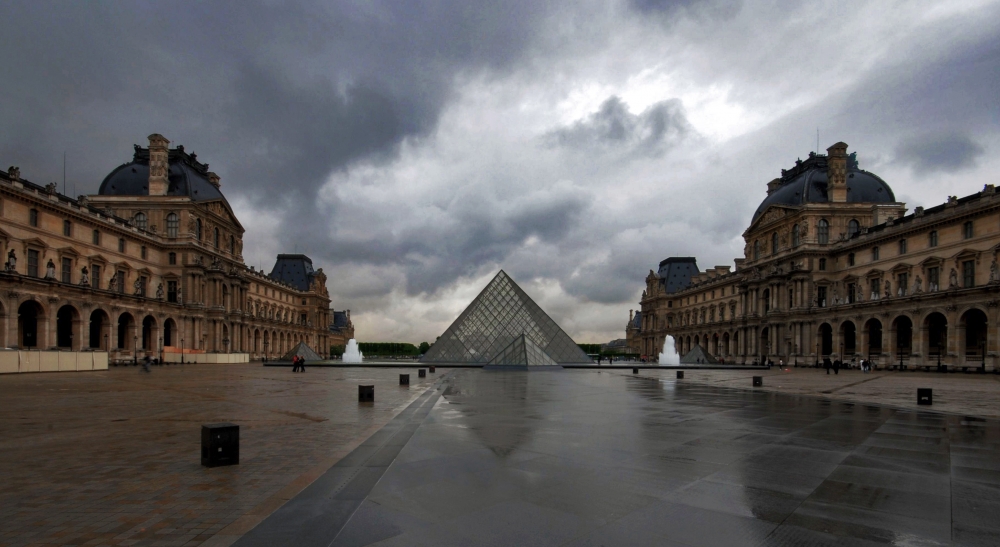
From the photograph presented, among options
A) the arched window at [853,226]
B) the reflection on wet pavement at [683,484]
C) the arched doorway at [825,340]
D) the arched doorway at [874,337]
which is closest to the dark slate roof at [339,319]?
the arched doorway at [825,340]

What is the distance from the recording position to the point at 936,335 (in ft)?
149

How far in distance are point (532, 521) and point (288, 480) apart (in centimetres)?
274

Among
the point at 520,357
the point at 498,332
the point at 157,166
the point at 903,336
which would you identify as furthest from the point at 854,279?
the point at 157,166

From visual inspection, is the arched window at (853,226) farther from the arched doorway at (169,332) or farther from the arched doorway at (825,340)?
the arched doorway at (169,332)

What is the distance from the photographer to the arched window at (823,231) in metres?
55.1

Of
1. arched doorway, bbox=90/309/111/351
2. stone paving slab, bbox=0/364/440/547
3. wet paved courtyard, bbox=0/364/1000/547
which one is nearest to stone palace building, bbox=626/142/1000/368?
wet paved courtyard, bbox=0/364/1000/547

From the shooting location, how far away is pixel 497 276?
5031 centimetres

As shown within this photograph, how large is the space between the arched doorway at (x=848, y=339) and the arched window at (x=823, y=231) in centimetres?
831

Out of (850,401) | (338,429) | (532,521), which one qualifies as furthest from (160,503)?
(850,401)

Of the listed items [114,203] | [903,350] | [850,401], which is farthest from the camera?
[114,203]

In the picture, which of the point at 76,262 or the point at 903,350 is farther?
the point at 903,350

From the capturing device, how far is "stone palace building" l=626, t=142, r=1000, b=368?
38500 mm

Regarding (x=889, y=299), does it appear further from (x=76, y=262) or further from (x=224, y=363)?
(x=76, y=262)

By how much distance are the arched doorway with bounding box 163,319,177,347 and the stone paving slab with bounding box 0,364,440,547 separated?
44.5 m
